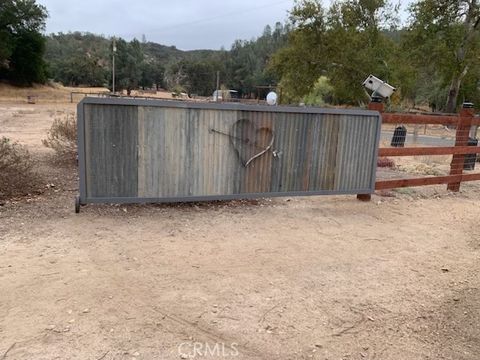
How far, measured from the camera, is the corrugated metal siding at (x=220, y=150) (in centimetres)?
542

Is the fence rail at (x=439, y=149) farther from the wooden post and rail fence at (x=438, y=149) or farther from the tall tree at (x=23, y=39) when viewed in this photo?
the tall tree at (x=23, y=39)

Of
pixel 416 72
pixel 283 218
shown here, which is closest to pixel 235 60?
pixel 416 72

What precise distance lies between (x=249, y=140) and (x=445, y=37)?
33.2m

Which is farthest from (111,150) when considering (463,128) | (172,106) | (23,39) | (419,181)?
(23,39)

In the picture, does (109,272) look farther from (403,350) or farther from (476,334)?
A: (476,334)

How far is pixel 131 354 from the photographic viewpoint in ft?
9.70

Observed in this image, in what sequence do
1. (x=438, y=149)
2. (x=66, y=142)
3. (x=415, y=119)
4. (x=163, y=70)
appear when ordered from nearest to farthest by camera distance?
(x=415, y=119) → (x=438, y=149) → (x=66, y=142) → (x=163, y=70)

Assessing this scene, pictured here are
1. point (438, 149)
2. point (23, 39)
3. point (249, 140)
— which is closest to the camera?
point (249, 140)

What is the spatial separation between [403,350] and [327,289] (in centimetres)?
96

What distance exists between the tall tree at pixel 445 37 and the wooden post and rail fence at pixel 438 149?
28096 mm

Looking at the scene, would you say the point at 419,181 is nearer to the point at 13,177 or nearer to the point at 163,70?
the point at 13,177

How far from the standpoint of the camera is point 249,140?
614 centimetres

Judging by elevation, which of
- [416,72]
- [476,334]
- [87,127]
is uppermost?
[416,72]

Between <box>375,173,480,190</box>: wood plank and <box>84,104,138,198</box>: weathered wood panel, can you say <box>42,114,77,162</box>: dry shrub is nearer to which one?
<box>84,104,138,198</box>: weathered wood panel
